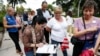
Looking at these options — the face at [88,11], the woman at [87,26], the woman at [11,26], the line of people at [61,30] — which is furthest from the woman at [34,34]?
the woman at [11,26]

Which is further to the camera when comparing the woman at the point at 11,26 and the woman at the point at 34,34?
the woman at the point at 11,26

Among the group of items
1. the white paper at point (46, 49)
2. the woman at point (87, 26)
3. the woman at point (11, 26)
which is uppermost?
the woman at point (87, 26)

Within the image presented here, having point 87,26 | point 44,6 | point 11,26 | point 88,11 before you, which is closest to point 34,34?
point 87,26

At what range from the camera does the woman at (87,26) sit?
17.4 feet

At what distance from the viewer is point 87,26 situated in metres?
5.40

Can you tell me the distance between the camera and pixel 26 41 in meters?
6.34

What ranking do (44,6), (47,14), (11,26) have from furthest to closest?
1. (11,26)
2. (47,14)
3. (44,6)

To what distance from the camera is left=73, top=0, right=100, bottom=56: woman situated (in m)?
5.29

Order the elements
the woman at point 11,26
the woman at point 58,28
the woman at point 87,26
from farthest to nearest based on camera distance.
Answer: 1. the woman at point 11,26
2. the woman at point 58,28
3. the woman at point 87,26

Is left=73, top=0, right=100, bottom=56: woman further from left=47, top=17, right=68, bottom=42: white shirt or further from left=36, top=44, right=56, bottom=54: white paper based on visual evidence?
left=47, top=17, right=68, bottom=42: white shirt

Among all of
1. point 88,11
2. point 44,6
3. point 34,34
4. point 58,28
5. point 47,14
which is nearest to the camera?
point 88,11

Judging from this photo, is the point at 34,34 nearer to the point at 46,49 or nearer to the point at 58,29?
the point at 46,49

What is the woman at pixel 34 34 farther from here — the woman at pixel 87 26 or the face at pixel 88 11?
the face at pixel 88 11

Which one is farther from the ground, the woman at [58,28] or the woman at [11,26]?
the woman at [58,28]
